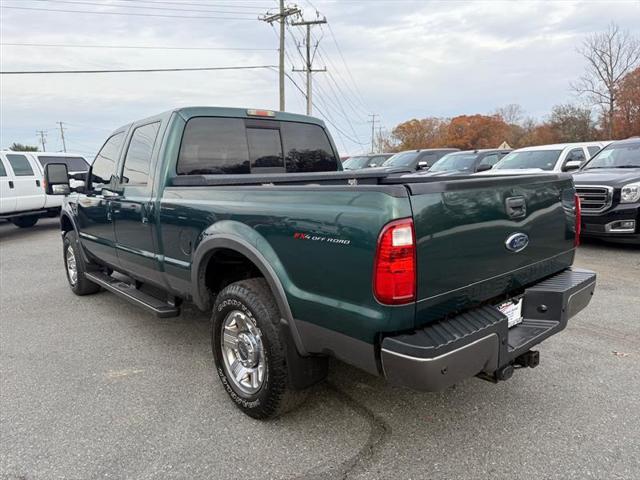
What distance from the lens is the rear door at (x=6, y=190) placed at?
35.9 ft

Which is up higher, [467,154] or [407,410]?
[467,154]

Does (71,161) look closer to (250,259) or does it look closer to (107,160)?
(107,160)

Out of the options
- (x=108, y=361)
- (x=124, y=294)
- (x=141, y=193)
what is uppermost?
(x=141, y=193)

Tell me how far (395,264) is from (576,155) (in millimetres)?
10419

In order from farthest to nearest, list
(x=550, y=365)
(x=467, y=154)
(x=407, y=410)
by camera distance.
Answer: (x=467, y=154)
(x=550, y=365)
(x=407, y=410)

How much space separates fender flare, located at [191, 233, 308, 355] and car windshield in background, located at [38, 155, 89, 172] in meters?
11.5

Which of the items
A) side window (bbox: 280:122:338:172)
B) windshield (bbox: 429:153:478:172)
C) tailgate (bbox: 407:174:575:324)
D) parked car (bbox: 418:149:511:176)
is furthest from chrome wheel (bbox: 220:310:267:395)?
windshield (bbox: 429:153:478:172)

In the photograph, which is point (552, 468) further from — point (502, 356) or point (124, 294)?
point (124, 294)

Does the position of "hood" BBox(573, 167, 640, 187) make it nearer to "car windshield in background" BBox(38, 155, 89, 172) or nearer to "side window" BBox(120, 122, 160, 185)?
"side window" BBox(120, 122, 160, 185)

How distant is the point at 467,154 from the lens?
13.4 metres

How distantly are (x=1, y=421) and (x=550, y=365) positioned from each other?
385 centimetres

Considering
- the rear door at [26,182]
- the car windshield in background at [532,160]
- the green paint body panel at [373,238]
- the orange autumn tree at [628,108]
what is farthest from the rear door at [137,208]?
the orange autumn tree at [628,108]

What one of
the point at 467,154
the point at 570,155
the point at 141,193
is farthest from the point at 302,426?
the point at 467,154

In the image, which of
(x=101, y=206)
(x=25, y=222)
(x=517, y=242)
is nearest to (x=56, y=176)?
(x=101, y=206)
